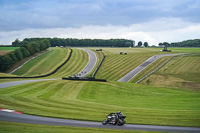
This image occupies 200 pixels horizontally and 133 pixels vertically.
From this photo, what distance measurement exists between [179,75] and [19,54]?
7389 centimetres

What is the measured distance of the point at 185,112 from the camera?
29.7m

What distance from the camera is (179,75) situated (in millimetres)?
73438

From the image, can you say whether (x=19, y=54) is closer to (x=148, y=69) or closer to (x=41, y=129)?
(x=148, y=69)

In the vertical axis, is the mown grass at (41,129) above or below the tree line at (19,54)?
below

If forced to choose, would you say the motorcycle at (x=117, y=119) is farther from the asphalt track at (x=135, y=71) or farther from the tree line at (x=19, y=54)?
the tree line at (x=19, y=54)

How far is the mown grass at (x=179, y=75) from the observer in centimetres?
6588

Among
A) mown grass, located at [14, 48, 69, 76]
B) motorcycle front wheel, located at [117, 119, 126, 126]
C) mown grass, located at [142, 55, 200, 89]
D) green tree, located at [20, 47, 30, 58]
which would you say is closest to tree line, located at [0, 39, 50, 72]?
green tree, located at [20, 47, 30, 58]

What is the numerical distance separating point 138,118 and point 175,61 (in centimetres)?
6955

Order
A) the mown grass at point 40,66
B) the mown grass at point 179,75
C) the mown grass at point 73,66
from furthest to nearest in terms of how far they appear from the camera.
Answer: the mown grass at point 40,66 → the mown grass at point 73,66 → the mown grass at point 179,75

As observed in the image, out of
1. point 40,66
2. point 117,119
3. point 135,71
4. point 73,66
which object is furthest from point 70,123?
point 40,66

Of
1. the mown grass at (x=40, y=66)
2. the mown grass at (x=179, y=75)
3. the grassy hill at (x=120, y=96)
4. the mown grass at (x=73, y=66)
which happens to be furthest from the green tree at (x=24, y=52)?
the mown grass at (x=179, y=75)

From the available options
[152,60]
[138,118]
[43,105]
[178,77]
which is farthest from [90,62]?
[138,118]

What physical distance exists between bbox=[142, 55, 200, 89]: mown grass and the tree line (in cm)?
5995

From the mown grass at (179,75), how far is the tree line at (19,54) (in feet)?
197
